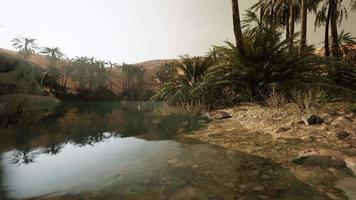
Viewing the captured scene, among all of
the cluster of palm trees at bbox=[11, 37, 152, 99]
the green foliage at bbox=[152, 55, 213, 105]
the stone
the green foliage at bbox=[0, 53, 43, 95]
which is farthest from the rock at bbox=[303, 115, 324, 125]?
the cluster of palm trees at bbox=[11, 37, 152, 99]

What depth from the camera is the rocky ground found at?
3.01 metres

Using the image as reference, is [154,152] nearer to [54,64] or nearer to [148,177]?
[148,177]

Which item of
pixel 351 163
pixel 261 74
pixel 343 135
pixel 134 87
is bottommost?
pixel 351 163

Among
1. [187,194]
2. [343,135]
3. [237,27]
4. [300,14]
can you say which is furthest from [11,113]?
[300,14]

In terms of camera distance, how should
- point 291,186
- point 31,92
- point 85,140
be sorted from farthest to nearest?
point 31,92
point 85,140
point 291,186

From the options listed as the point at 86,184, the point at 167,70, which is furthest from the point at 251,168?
the point at 167,70

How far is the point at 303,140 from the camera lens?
4.64 m

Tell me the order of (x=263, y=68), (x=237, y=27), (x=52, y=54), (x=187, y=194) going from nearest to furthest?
(x=187, y=194) → (x=263, y=68) → (x=237, y=27) → (x=52, y=54)

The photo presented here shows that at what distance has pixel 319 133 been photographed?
484 centimetres

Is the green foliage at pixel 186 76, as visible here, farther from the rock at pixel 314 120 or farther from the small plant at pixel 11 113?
the rock at pixel 314 120

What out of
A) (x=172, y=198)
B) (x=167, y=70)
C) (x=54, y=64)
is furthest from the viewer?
(x=167, y=70)

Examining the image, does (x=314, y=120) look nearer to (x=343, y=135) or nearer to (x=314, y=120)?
(x=314, y=120)

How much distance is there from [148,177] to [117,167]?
0.67 meters

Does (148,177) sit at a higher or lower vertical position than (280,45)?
lower
